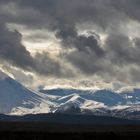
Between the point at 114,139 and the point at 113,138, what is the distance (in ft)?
5.75

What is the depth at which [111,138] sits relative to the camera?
391 feet

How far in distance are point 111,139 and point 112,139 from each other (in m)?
0.30

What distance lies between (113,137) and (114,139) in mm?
2442

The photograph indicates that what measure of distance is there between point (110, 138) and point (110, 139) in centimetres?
95

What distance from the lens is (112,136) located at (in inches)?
4737

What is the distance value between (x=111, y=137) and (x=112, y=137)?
298mm

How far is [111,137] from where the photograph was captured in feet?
393

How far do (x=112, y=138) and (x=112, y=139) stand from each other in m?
0.83

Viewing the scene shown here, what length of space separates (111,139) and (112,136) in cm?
204

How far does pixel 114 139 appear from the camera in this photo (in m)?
117

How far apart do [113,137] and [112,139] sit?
1.45m

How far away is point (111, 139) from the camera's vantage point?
11838 cm

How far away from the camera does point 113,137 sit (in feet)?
392
